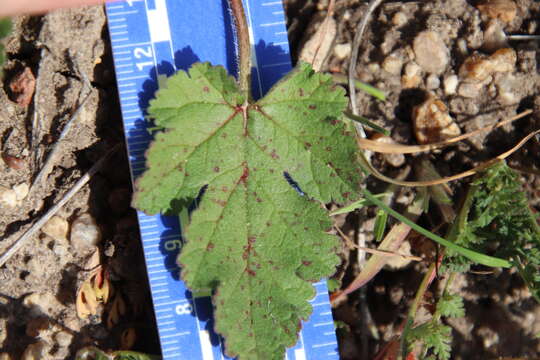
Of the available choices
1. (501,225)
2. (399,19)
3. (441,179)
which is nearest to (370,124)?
(441,179)

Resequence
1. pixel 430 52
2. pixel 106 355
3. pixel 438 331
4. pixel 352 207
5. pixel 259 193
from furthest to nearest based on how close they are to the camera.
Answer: pixel 430 52 → pixel 352 207 → pixel 106 355 → pixel 438 331 → pixel 259 193

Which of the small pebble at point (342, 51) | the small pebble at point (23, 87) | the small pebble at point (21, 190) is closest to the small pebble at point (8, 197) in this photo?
the small pebble at point (21, 190)

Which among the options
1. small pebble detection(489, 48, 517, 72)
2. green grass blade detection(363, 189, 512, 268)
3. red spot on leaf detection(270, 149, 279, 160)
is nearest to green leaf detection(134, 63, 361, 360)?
red spot on leaf detection(270, 149, 279, 160)

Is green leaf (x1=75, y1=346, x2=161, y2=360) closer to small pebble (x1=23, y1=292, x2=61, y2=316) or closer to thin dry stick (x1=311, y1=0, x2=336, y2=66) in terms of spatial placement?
small pebble (x1=23, y1=292, x2=61, y2=316)

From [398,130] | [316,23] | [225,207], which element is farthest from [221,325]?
[316,23]

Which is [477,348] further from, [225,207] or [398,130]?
[225,207]

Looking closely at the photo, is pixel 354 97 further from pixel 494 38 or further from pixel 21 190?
pixel 21 190
